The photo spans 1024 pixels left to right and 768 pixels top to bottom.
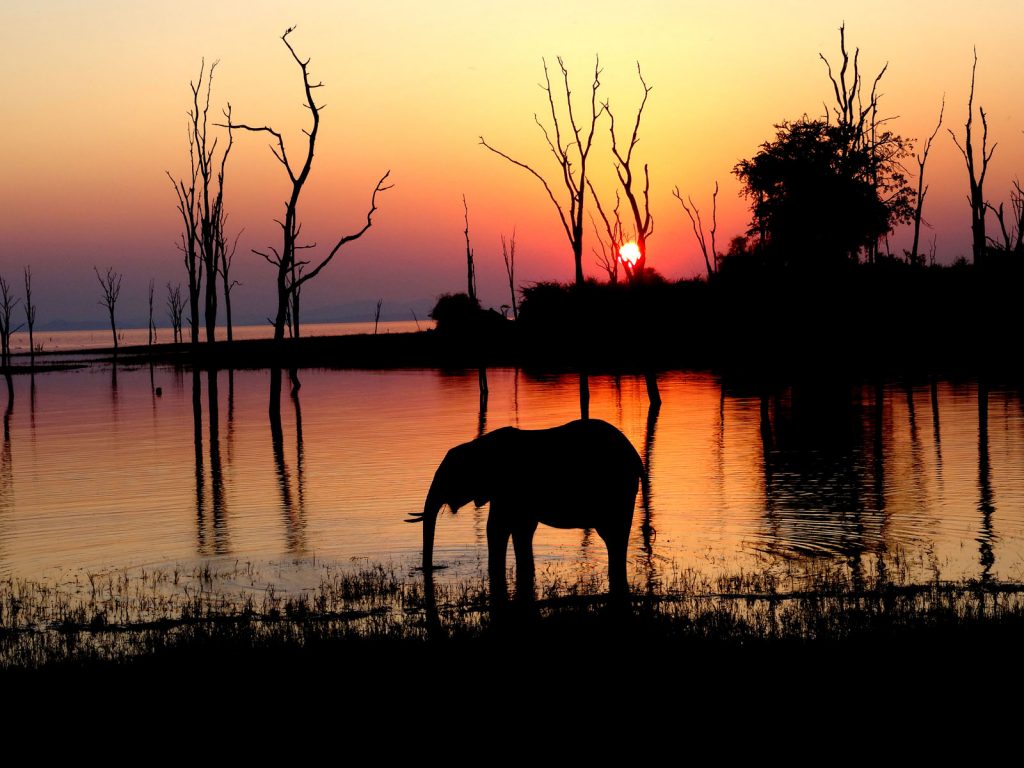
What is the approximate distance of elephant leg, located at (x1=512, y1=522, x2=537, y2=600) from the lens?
463 inches

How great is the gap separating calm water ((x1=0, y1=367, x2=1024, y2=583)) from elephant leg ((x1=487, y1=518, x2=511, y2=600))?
2106 millimetres

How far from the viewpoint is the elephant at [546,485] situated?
1162 centimetres

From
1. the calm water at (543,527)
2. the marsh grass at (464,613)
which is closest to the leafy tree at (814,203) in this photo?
the calm water at (543,527)

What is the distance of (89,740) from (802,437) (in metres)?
23.7

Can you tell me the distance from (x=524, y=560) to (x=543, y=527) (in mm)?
5646

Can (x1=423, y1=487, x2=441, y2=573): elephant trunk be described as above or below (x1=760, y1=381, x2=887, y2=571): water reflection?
above

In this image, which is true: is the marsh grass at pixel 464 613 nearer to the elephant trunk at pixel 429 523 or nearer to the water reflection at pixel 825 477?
the elephant trunk at pixel 429 523

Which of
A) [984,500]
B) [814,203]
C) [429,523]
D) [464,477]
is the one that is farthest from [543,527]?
[814,203]

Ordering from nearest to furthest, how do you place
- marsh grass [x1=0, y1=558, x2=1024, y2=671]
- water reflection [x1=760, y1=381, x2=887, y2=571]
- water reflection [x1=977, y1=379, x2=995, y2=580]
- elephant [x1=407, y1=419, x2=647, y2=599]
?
marsh grass [x1=0, y1=558, x2=1024, y2=671], elephant [x1=407, y1=419, x2=647, y2=599], water reflection [x1=977, y1=379, x2=995, y2=580], water reflection [x1=760, y1=381, x2=887, y2=571]

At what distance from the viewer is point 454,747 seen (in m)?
7.20

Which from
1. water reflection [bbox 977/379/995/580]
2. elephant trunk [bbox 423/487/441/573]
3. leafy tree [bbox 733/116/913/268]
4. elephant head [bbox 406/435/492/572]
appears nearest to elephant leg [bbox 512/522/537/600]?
elephant head [bbox 406/435/492/572]

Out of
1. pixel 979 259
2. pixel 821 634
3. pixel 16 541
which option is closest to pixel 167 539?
pixel 16 541

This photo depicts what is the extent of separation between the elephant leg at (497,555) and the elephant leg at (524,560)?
141 millimetres

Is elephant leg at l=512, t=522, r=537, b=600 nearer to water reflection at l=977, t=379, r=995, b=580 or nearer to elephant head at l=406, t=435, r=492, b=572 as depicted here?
elephant head at l=406, t=435, r=492, b=572
